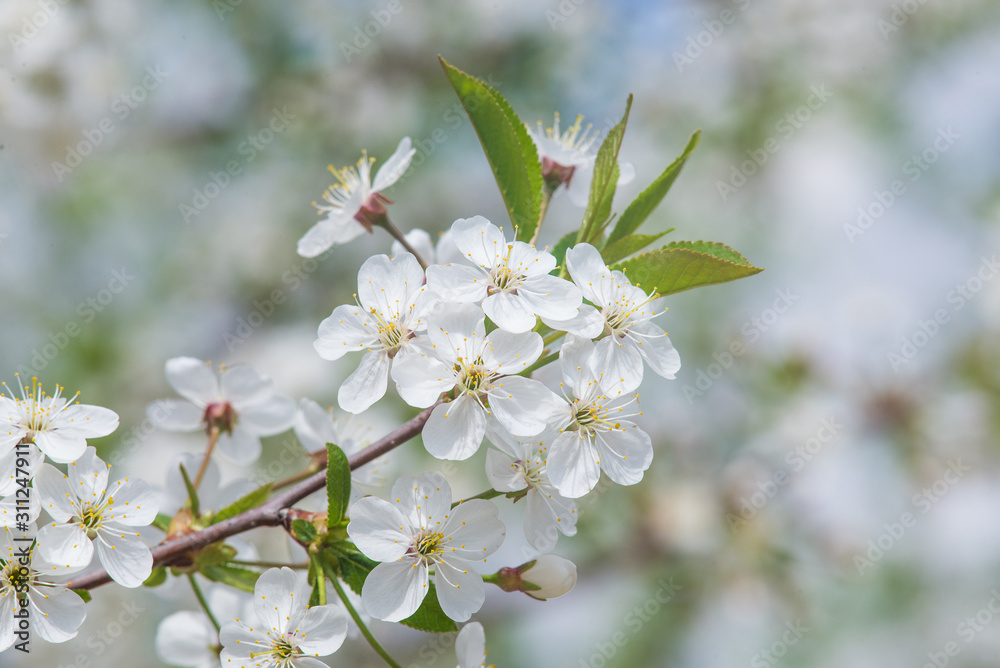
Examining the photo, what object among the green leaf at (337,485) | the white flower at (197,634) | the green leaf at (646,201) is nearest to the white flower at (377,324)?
the green leaf at (337,485)

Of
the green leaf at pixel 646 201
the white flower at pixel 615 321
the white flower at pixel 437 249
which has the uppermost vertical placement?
the green leaf at pixel 646 201

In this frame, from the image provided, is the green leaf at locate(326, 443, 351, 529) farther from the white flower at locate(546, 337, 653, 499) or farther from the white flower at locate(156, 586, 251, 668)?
the white flower at locate(156, 586, 251, 668)

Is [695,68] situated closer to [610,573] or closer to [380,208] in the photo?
[610,573]

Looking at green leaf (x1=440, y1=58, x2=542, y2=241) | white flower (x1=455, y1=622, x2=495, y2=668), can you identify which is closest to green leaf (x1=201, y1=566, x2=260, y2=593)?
white flower (x1=455, y1=622, x2=495, y2=668)

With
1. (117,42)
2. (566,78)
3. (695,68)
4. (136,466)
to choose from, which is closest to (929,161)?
(695,68)

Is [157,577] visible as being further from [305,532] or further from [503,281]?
[503,281]

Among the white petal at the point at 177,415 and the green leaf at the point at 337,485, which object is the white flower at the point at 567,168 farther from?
the white petal at the point at 177,415
